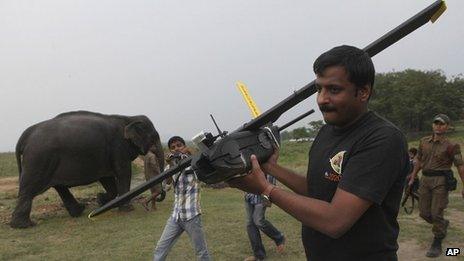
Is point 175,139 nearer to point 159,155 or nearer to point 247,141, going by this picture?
point 247,141

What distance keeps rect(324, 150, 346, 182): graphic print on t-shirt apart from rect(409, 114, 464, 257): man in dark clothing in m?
4.81

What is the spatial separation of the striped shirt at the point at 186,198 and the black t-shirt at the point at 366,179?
119 inches

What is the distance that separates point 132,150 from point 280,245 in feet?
17.9

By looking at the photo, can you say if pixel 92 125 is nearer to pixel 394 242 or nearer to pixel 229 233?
pixel 229 233

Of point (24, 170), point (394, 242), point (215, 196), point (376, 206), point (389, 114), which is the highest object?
point (24, 170)

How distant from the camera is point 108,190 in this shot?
442 inches

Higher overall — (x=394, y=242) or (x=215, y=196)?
(x=394, y=242)

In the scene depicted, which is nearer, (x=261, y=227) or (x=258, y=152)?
(x=258, y=152)

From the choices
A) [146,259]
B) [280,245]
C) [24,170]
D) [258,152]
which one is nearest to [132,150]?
[24,170]

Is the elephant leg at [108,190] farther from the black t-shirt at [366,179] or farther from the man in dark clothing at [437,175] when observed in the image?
the black t-shirt at [366,179]

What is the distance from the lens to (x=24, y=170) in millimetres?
9711

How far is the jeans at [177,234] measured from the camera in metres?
5.01

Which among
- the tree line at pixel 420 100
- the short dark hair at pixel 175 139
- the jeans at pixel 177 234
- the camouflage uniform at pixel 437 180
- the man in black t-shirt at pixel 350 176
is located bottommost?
the tree line at pixel 420 100

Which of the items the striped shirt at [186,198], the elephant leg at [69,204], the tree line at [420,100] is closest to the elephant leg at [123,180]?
the elephant leg at [69,204]
